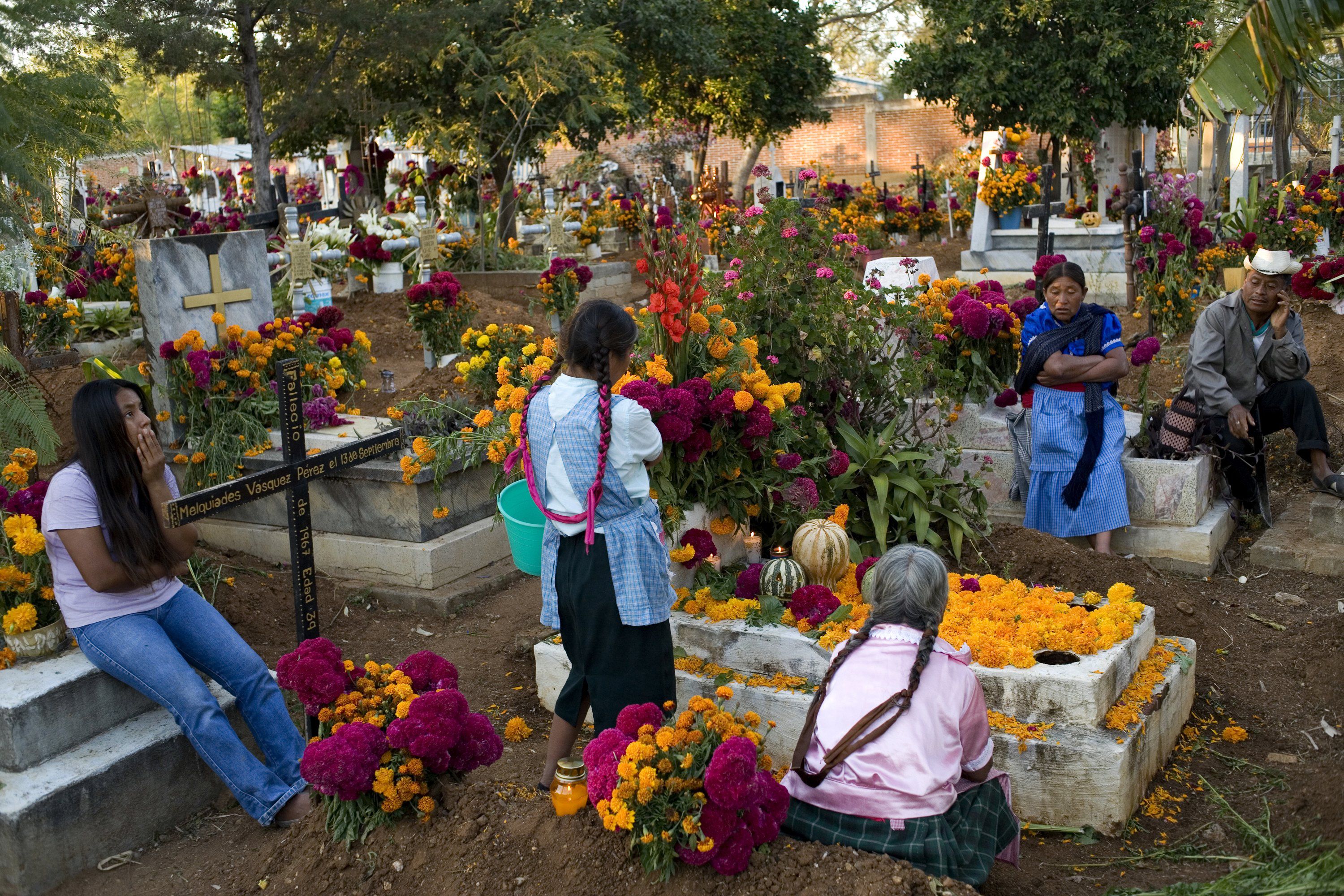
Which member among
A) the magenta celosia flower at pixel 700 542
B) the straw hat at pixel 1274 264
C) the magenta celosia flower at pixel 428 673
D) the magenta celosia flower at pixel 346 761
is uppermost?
the straw hat at pixel 1274 264

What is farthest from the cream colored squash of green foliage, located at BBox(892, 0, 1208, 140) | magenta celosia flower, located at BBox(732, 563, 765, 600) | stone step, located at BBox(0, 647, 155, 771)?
green foliage, located at BBox(892, 0, 1208, 140)

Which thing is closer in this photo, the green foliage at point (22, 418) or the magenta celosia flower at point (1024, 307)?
the green foliage at point (22, 418)

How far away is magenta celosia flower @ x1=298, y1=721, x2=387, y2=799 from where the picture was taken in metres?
2.87

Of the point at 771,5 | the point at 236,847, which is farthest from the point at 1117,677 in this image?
the point at 771,5

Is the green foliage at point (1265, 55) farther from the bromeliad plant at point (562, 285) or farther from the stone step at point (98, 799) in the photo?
the bromeliad plant at point (562, 285)

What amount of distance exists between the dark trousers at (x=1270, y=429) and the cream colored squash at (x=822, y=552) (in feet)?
8.79

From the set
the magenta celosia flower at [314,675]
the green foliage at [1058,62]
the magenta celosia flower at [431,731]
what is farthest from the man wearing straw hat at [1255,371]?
the green foliage at [1058,62]

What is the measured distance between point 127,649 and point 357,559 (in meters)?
2.21

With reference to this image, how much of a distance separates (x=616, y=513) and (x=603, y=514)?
0.04 m

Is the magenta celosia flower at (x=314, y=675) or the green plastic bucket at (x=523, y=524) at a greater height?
the green plastic bucket at (x=523, y=524)

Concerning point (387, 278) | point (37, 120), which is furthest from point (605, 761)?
point (387, 278)

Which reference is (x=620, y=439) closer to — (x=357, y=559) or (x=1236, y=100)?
(x=357, y=559)

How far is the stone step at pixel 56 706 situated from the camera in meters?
3.50

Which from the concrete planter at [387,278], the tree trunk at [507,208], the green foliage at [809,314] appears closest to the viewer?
the green foliage at [809,314]
